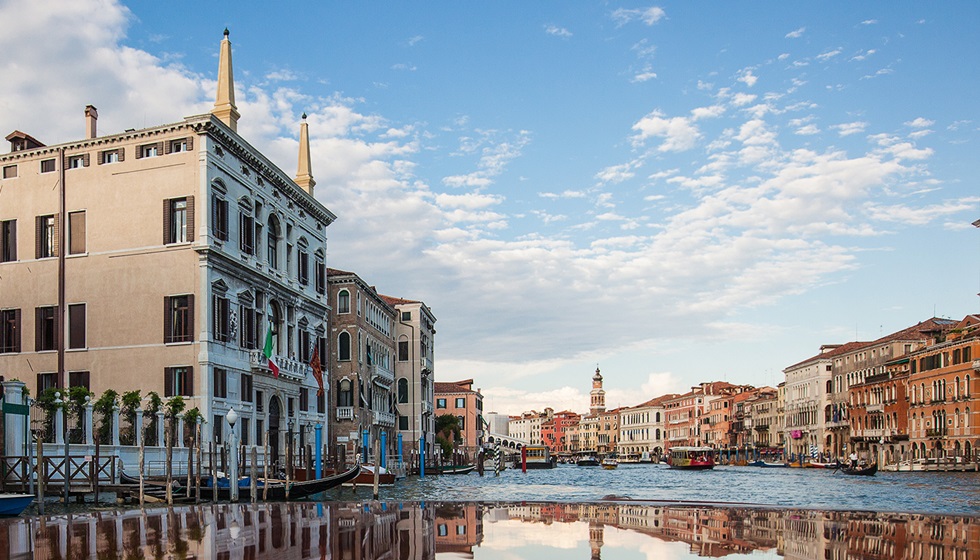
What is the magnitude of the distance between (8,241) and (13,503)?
56.3 ft

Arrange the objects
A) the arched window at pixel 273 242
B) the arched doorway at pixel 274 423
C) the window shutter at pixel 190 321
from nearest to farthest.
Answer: the window shutter at pixel 190 321, the arched doorway at pixel 274 423, the arched window at pixel 273 242

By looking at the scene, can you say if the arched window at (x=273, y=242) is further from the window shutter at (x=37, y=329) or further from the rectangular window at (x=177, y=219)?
the window shutter at (x=37, y=329)

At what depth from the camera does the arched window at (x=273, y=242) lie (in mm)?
35906

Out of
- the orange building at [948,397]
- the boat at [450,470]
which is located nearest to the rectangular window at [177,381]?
the boat at [450,470]

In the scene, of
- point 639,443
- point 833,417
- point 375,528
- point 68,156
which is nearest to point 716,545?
point 375,528

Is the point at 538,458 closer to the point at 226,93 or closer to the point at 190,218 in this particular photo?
the point at 226,93

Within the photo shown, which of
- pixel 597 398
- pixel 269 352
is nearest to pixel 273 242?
pixel 269 352

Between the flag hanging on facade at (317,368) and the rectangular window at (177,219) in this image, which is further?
the flag hanging on facade at (317,368)

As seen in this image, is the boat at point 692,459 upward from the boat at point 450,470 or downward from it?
downward

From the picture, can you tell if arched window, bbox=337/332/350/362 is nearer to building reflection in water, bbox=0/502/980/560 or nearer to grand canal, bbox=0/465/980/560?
grand canal, bbox=0/465/980/560

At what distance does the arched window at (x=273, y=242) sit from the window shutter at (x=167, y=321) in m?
6.08

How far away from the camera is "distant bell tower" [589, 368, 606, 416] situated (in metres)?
176

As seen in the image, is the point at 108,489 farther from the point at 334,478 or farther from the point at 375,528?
the point at 375,528

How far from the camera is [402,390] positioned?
6344 centimetres
